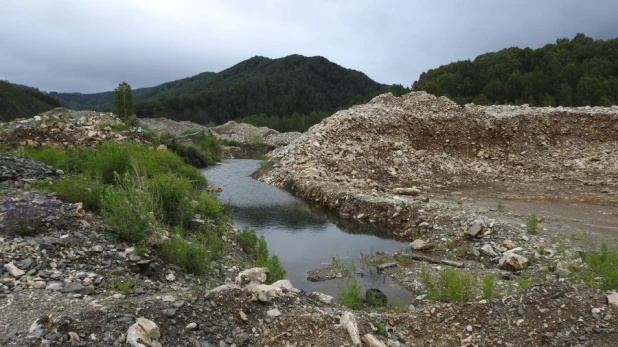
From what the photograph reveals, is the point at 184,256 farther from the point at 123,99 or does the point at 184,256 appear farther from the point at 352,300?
the point at 123,99

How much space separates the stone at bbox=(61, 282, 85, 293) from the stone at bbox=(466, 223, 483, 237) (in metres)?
7.04

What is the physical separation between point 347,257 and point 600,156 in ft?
47.2

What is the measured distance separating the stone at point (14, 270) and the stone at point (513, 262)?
7.12 metres

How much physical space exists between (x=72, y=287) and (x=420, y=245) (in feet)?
21.0

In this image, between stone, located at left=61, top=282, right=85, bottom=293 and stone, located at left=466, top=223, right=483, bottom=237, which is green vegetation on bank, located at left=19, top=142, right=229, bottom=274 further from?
stone, located at left=466, top=223, right=483, bottom=237

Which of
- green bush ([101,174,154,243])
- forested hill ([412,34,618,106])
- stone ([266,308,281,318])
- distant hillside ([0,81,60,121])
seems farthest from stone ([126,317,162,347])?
distant hillside ([0,81,60,121])

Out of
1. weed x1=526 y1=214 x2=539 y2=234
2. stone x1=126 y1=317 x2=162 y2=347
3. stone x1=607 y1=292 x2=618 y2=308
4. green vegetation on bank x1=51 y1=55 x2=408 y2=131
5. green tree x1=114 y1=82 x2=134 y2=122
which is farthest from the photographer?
green vegetation on bank x1=51 y1=55 x2=408 y2=131

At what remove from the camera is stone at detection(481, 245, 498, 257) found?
7.61 metres

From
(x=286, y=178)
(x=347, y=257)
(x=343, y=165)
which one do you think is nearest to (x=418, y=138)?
(x=343, y=165)

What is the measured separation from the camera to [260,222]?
440 inches

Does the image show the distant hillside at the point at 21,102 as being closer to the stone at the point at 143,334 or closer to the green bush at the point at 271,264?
the green bush at the point at 271,264

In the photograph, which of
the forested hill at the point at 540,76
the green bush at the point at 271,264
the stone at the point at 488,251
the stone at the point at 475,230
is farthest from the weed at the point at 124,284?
the forested hill at the point at 540,76

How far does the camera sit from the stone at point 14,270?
473cm

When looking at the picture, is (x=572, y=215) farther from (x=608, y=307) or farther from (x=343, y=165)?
(x=343, y=165)
